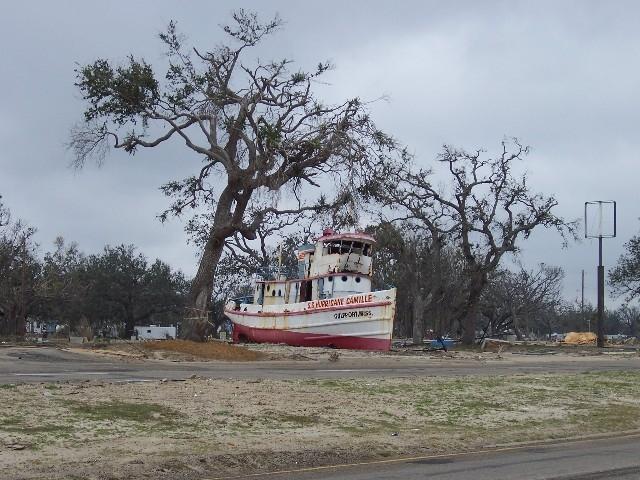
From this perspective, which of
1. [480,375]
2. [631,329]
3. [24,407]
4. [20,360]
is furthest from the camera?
[631,329]

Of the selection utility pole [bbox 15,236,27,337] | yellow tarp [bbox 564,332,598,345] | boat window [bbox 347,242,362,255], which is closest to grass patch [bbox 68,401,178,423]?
boat window [bbox 347,242,362,255]

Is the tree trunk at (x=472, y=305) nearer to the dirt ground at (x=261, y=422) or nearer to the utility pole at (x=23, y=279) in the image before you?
the utility pole at (x=23, y=279)

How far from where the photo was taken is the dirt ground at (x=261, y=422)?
34.2 feet

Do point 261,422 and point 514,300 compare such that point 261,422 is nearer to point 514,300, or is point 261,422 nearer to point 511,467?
point 511,467

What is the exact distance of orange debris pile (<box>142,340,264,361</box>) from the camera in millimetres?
28453

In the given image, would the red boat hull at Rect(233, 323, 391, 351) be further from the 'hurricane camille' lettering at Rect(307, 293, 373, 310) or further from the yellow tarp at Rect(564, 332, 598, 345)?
the yellow tarp at Rect(564, 332, 598, 345)

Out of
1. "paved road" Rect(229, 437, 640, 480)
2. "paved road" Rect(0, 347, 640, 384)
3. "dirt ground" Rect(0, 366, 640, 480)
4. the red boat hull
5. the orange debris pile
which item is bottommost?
"paved road" Rect(229, 437, 640, 480)

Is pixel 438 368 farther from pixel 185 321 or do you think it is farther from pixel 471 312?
pixel 471 312

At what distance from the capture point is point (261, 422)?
44.3ft

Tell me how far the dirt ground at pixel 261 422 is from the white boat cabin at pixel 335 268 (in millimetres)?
20511

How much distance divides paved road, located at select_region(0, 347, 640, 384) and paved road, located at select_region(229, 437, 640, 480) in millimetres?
8517

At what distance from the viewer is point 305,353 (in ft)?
108

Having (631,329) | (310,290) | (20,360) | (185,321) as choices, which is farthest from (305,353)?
(631,329)

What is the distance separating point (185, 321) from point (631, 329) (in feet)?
411
